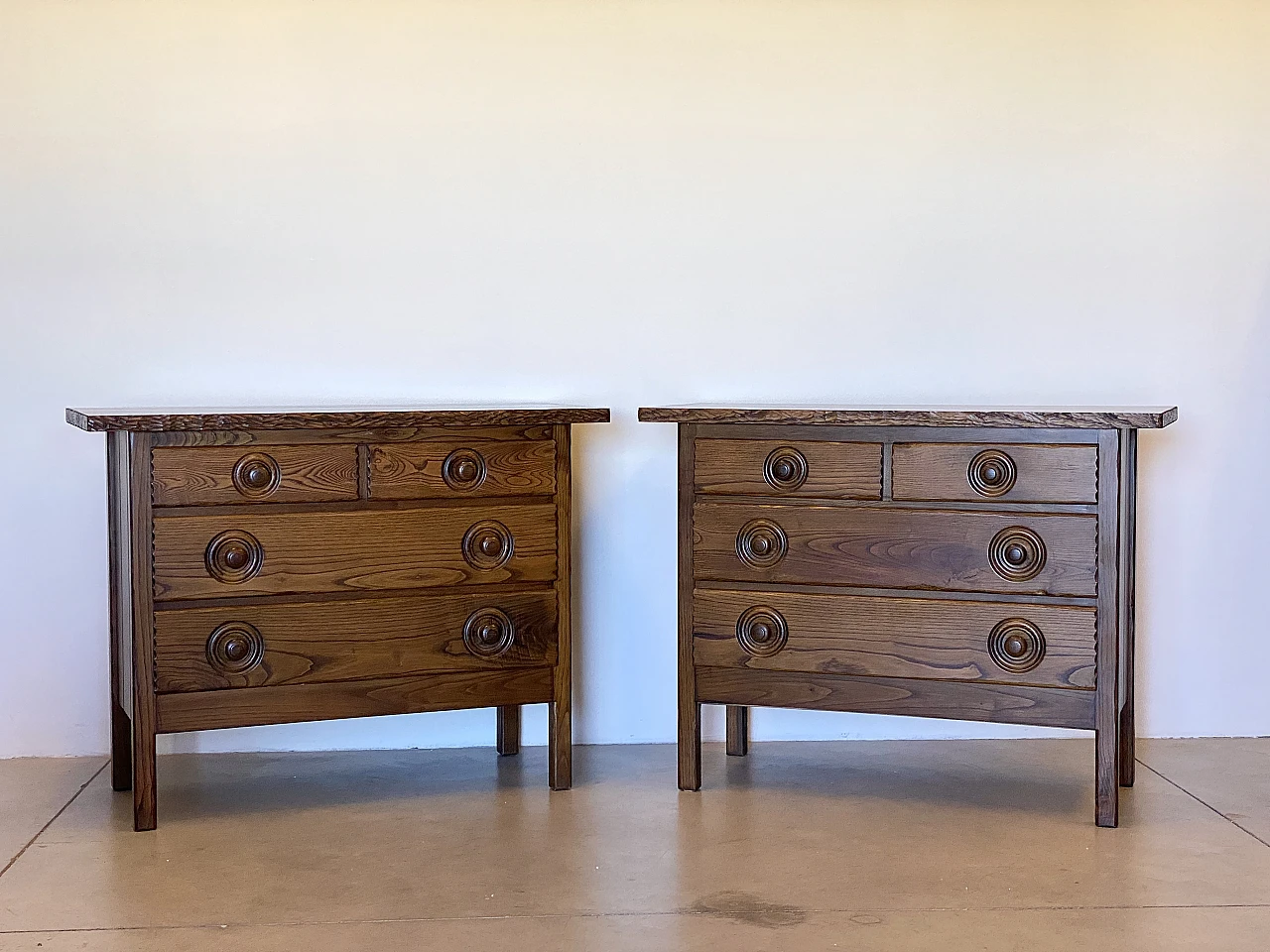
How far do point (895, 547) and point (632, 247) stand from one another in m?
1.04

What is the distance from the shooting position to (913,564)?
2746 mm

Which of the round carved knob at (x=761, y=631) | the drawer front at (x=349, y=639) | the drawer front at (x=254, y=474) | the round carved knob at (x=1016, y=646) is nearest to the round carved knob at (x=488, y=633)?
the drawer front at (x=349, y=639)

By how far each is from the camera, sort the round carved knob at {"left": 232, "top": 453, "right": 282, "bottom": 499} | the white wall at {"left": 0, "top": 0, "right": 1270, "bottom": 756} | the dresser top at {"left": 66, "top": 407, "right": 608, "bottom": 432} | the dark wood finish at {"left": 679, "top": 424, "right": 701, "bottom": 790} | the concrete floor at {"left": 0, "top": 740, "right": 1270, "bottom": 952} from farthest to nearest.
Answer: the white wall at {"left": 0, "top": 0, "right": 1270, "bottom": 756}, the dark wood finish at {"left": 679, "top": 424, "right": 701, "bottom": 790}, the round carved knob at {"left": 232, "top": 453, "right": 282, "bottom": 499}, the dresser top at {"left": 66, "top": 407, "right": 608, "bottom": 432}, the concrete floor at {"left": 0, "top": 740, "right": 1270, "bottom": 952}

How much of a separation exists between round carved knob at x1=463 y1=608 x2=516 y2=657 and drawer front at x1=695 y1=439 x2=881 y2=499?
1.67ft

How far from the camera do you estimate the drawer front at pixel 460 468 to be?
9.01ft

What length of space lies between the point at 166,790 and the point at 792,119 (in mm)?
2149

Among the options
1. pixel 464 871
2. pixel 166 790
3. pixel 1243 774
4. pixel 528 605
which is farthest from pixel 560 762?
pixel 1243 774

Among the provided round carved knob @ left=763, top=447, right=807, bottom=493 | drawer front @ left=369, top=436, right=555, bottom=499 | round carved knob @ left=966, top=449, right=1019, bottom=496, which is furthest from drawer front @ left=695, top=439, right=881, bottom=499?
drawer front @ left=369, top=436, right=555, bottom=499

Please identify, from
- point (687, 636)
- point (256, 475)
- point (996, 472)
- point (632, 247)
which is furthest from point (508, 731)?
point (996, 472)

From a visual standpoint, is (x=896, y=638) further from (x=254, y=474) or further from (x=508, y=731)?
(x=254, y=474)

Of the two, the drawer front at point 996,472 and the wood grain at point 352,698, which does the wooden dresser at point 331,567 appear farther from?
the drawer front at point 996,472

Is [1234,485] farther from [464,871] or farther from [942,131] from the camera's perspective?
[464,871]

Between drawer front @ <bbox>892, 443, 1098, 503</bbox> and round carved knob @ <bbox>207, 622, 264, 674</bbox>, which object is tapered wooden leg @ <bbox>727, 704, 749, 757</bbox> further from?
round carved knob @ <bbox>207, 622, 264, 674</bbox>

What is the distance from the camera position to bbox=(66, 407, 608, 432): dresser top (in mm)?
2545
